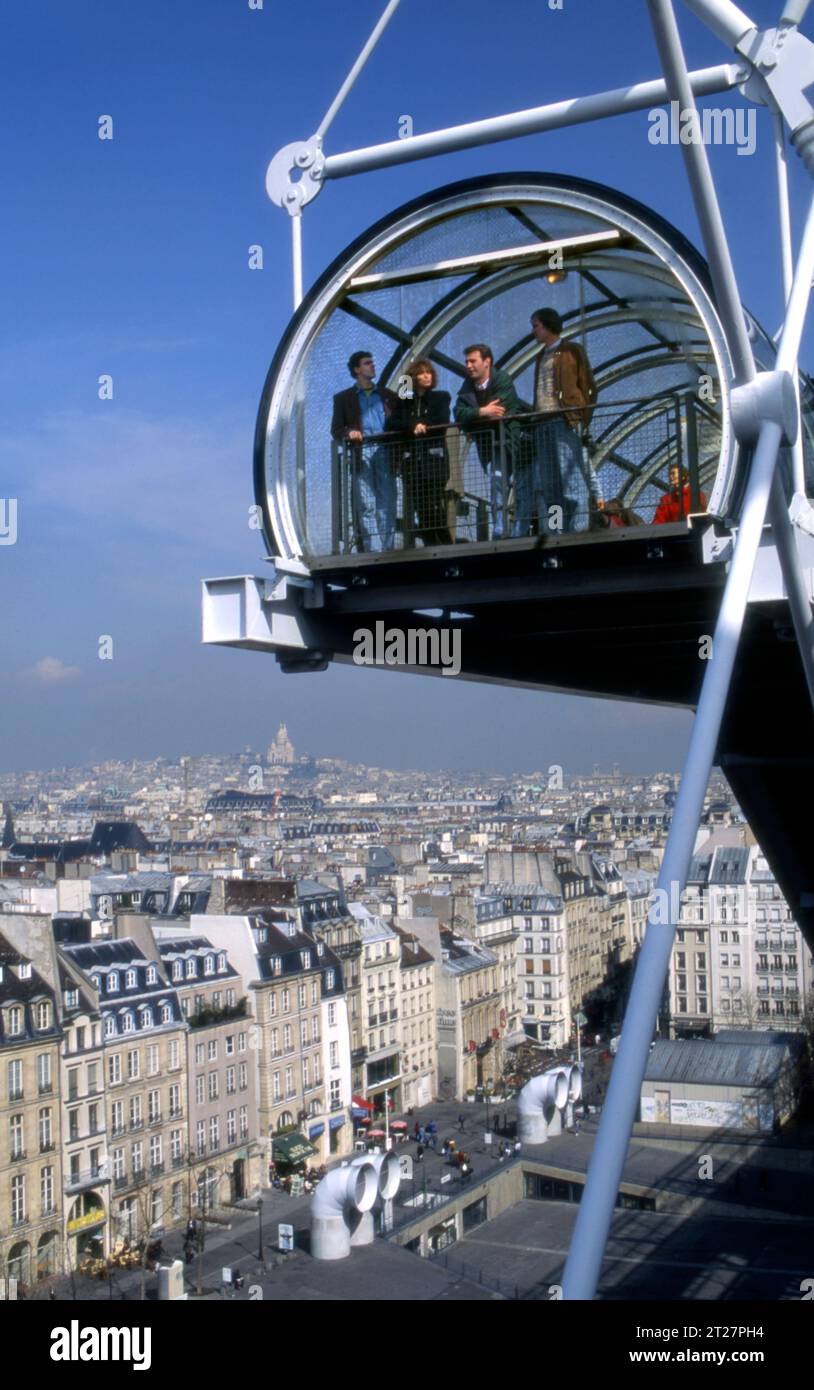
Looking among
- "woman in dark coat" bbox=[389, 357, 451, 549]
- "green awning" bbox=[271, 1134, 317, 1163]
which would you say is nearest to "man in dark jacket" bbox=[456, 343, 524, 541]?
"woman in dark coat" bbox=[389, 357, 451, 549]

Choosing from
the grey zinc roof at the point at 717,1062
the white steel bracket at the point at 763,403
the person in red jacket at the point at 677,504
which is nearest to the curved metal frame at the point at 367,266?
the person in red jacket at the point at 677,504

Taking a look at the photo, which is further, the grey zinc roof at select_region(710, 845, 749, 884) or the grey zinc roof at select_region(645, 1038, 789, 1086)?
the grey zinc roof at select_region(710, 845, 749, 884)

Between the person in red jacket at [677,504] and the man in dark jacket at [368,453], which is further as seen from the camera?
the man in dark jacket at [368,453]

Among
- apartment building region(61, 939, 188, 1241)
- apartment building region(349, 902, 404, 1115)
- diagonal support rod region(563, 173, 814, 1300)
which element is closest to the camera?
diagonal support rod region(563, 173, 814, 1300)

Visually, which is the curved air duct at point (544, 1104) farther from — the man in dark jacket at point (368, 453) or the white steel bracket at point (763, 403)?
the white steel bracket at point (763, 403)

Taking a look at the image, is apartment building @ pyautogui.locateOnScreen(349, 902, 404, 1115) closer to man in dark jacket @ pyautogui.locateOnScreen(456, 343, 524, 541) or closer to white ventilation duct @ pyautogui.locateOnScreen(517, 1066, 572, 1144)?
white ventilation duct @ pyautogui.locateOnScreen(517, 1066, 572, 1144)

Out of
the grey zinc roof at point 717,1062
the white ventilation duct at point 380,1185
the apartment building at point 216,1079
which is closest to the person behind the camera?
the white ventilation duct at point 380,1185

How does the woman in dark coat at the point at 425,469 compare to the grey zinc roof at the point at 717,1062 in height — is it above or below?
above

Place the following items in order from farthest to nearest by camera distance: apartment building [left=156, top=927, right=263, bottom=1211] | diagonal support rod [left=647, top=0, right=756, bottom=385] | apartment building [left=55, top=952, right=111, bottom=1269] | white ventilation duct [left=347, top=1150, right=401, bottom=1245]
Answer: apartment building [left=156, top=927, right=263, bottom=1211] < apartment building [left=55, top=952, right=111, bottom=1269] < white ventilation duct [left=347, top=1150, right=401, bottom=1245] < diagonal support rod [left=647, top=0, right=756, bottom=385]

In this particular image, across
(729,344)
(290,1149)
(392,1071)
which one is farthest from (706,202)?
(392,1071)
